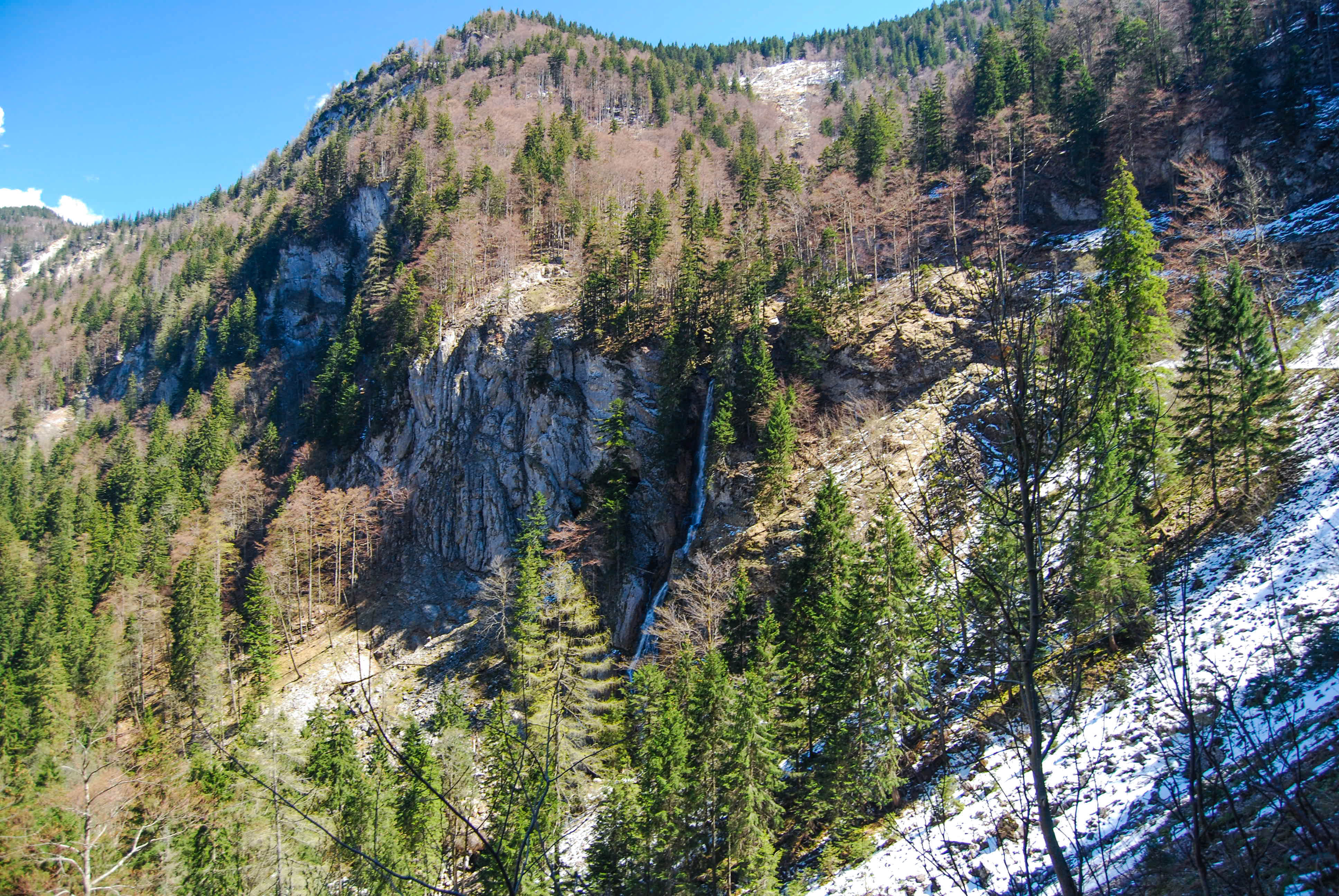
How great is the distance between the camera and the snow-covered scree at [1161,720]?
12.3 metres

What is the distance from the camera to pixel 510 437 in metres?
46.6

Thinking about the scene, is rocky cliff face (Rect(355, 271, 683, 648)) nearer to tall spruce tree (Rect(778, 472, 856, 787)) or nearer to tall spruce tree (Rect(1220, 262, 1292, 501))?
tall spruce tree (Rect(778, 472, 856, 787))

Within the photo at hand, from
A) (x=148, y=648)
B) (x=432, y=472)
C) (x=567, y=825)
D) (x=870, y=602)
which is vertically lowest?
(x=567, y=825)

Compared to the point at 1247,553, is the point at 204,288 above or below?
above

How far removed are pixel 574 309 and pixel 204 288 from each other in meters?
76.6

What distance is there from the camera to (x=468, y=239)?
5591cm

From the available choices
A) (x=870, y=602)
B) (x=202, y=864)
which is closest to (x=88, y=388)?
(x=202, y=864)

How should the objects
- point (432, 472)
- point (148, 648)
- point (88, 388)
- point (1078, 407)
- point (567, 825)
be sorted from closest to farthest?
point (1078, 407)
point (567, 825)
point (148, 648)
point (432, 472)
point (88, 388)

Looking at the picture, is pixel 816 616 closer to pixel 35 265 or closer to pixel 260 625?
pixel 260 625

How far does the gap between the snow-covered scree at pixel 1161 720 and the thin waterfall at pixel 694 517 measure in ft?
56.5

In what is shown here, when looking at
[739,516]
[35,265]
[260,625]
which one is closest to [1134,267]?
[739,516]

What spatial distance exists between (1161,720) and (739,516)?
20935 millimetres

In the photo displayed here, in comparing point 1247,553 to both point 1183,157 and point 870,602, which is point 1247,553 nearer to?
point 870,602

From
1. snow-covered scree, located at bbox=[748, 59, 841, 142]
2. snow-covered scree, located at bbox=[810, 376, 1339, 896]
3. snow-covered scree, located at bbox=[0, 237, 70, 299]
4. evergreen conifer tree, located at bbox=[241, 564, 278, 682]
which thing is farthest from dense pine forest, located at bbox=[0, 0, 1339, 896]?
snow-covered scree, located at bbox=[0, 237, 70, 299]
